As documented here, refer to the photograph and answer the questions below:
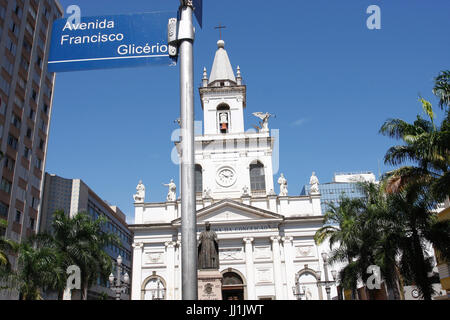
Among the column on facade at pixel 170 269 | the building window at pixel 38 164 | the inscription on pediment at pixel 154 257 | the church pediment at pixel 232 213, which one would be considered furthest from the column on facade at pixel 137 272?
the building window at pixel 38 164

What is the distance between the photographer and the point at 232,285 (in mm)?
38969

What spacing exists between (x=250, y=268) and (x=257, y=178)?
10.1 meters

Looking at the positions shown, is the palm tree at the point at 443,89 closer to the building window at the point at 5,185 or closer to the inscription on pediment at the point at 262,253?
the inscription on pediment at the point at 262,253

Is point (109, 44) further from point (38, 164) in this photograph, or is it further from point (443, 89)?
point (38, 164)

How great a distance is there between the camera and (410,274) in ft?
64.2

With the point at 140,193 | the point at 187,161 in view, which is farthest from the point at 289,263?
the point at 187,161

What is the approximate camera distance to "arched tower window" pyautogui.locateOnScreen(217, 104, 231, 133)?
4709 cm

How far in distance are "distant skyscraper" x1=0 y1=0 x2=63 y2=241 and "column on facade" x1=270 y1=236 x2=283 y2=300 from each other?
81.0 ft

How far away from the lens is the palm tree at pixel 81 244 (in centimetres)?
2792

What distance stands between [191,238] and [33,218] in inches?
1753

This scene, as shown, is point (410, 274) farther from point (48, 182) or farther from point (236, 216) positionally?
point (48, 182)

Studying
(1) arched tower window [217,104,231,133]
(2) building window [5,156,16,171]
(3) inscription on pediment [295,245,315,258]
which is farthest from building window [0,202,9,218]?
(3) inscription on pediment [295,245,315,258]

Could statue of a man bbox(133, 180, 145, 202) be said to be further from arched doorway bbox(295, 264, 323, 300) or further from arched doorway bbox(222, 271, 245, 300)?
arched doorway bbox(295, 264, 323, 300)
